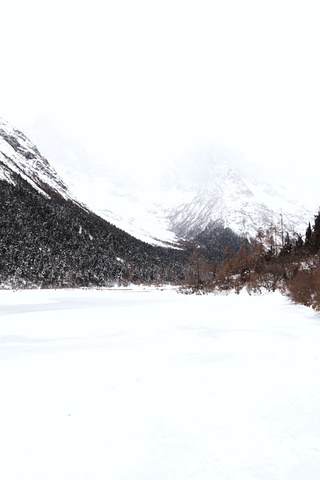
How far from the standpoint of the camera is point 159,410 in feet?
17.1

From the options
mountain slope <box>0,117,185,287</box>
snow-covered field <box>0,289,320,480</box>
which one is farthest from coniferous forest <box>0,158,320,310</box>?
snow-covered field <box>0,289,320,480</box>

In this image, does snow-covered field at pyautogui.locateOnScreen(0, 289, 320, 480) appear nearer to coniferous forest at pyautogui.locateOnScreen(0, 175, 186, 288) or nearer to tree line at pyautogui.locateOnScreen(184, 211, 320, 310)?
tree line at pyautogui.locateOnScreen(184, 211, 320, 310)

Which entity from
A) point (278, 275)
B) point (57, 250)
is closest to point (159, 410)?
point (278, 275)

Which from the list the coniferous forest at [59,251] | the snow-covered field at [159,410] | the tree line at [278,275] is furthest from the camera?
the coniferous forest at [59,251]

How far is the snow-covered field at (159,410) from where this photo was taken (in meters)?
3.66

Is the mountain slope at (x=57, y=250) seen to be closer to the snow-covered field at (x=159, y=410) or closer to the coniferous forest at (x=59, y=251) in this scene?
the coniferous forest at (x=59, y=251)

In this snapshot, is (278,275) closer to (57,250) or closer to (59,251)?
(59,251)

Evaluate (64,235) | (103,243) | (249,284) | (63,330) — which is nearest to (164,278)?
(103,243)

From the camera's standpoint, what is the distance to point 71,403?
541 cm

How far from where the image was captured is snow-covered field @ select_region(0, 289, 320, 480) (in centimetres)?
366

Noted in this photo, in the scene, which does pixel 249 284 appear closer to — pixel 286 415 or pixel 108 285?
pixel 286 415

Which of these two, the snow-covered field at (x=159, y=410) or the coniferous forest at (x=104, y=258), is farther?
the coniferous forest at (x=104, y=258)

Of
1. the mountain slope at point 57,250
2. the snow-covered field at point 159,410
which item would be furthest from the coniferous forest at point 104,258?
the snow-covered field at point 159,410

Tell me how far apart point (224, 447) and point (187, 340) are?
699 cm
